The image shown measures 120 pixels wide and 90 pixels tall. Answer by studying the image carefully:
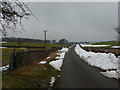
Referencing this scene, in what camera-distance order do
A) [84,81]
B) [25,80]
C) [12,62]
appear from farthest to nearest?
1. [12,62]
2. [84,81]
3. [25,80]

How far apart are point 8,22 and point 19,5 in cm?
75

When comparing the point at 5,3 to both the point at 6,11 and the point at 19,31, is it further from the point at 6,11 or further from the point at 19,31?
the point at 19,31

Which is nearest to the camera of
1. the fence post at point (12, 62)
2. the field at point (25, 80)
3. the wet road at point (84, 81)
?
the field at point (25, 80)

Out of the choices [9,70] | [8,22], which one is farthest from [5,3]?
[9,70]

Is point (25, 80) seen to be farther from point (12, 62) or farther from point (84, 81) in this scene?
point (12, 62)

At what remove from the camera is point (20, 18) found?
7.01 metres

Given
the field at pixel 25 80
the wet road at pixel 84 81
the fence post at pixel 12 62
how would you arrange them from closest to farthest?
1. the field at pixel 25 80
2. the wet road at pixel 84 81
3. the fence post at pixel 12 62

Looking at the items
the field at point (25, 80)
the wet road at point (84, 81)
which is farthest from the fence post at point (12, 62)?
the wet road at point (84, 81)

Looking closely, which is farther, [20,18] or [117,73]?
[117,73]

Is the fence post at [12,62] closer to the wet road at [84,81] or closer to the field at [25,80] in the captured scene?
the field at [25,80]

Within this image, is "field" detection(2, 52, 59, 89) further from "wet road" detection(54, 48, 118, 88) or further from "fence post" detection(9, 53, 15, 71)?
"fence post" detection(9, 53, 15, 71)

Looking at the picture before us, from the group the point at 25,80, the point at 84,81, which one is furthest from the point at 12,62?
the point at 84,81

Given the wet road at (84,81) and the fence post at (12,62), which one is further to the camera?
the fence post at (12,62)

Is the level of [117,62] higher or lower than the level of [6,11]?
lower
